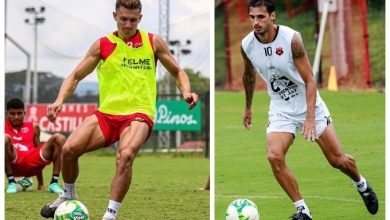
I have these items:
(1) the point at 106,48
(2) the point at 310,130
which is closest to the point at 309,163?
(2) the point at 310,130

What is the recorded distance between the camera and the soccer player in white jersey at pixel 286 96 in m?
8.76

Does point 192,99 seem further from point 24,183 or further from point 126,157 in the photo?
point 24,183

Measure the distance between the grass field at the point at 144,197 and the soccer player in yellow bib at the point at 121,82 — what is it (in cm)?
96

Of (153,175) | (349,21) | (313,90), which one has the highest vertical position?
(349,21)

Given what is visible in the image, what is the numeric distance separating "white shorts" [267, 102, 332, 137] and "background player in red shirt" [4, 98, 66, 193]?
13.3 ft

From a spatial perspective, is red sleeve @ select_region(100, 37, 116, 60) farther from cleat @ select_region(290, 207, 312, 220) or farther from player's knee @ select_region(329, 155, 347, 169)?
player's knee @ select_region(329, 155, 347, 169)

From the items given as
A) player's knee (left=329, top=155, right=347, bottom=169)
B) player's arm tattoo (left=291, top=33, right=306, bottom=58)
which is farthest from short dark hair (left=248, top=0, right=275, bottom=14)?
player's knee (left=329, top=155, right=347, bottom=169)

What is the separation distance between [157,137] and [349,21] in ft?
22.0

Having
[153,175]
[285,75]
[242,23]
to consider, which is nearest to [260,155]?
[153,175]

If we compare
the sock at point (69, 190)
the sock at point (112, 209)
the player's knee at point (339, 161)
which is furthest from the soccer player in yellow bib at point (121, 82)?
the player's knee at point (339, 161)

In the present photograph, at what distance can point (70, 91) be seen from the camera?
9055 millimetres

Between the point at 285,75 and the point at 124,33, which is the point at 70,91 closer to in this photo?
the point at 124,33

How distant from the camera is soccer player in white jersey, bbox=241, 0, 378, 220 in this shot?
8.76 meters

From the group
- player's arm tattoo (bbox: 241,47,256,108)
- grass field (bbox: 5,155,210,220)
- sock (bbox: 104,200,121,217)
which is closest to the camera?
sock (bbox: 104,200,121,217)
